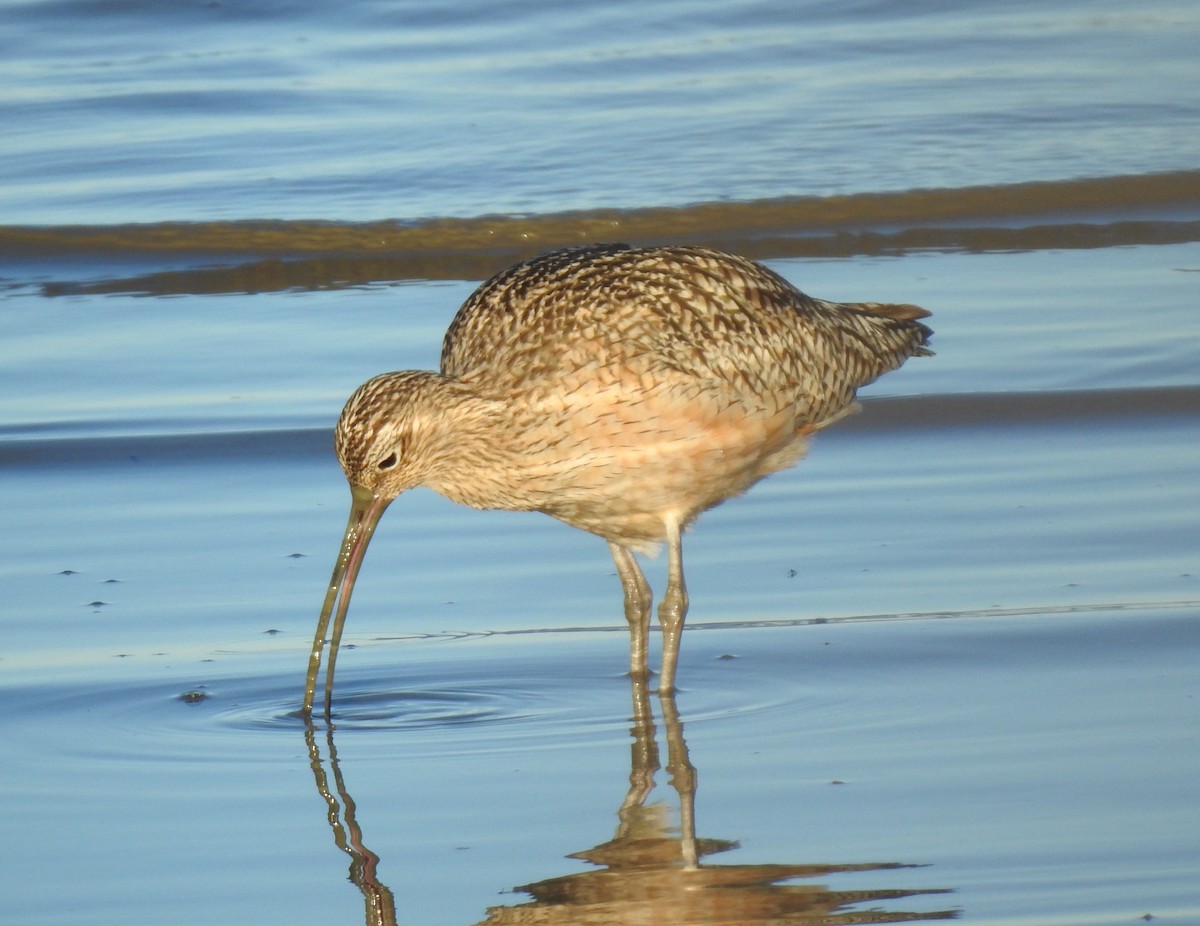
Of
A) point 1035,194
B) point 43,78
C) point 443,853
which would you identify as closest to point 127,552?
point 443,853

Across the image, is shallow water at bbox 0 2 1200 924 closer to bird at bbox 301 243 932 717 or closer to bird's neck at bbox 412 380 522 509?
bird at bbox 301 243 932 717

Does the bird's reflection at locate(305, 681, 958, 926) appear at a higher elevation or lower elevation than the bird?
lower

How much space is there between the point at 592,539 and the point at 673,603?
110 cm

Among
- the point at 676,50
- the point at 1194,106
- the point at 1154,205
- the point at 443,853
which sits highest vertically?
the point at 676,50

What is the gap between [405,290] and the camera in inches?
399

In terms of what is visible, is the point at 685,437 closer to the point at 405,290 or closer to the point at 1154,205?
the point at 405,290

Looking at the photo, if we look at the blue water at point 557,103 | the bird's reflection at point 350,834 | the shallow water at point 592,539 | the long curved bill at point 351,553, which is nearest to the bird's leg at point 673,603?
the shallow water at point 592,539

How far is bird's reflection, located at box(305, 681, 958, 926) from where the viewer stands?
3873 mm

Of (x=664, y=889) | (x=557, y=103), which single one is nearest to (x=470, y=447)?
(x=664, y=889)

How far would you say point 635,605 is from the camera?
5.71 m

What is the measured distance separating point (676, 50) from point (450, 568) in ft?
30.0

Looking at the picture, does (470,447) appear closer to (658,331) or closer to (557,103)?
(658,331)

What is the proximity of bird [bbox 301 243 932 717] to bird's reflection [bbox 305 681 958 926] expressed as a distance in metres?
0.91

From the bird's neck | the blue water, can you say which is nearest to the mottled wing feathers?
the bird's neck
